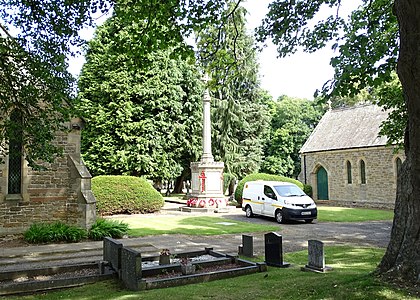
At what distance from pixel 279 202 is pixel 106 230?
8560 millimetres

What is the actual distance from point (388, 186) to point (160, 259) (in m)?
22.2

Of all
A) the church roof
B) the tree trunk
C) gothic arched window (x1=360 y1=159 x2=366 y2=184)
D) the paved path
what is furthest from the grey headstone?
gothic arched window (x1=360 y1=159 x2=366 y2=184)

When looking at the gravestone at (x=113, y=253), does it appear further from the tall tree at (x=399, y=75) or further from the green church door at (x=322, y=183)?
the green church door at (x=322, y=183)

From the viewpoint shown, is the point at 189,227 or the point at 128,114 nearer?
the point at 189,227

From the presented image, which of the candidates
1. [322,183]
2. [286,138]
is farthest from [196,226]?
[286,138]

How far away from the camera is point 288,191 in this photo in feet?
63.2

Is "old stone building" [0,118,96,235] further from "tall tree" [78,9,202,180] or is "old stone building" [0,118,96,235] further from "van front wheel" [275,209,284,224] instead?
"tall tree" [78,9,202,180]

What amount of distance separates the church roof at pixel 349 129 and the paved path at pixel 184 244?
43.6 feet

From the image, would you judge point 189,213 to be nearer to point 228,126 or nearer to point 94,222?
point 94,222

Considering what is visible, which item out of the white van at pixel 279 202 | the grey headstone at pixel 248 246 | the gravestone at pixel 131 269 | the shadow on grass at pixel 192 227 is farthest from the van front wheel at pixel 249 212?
the gravestone at pixel 131 269

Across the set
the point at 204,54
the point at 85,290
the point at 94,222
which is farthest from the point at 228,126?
the point at 85,290

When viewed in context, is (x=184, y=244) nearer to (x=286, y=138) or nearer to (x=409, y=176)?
(x=409, y=176)

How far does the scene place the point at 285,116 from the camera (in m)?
48.9

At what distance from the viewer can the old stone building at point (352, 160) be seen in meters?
26.8
